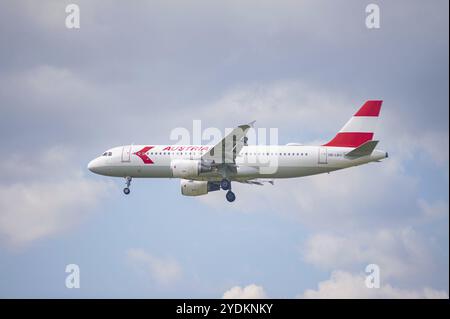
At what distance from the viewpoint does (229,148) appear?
3393 inches

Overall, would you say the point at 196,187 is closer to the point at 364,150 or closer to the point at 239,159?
the point at 239,159

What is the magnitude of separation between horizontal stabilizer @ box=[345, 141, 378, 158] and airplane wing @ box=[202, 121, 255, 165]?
10254 mm

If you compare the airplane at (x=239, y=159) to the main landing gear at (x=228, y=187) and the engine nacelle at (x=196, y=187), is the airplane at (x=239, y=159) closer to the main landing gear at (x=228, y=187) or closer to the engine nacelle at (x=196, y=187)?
the main landing gear at (x=228, y=187)

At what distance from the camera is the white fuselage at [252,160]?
87688 millimetres

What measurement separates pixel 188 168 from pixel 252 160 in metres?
6.64

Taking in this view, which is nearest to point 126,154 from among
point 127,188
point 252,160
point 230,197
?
point 127,188

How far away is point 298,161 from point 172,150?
40.3 ft

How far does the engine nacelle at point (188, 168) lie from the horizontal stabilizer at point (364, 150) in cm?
1358

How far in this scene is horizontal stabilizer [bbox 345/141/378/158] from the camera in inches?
3342

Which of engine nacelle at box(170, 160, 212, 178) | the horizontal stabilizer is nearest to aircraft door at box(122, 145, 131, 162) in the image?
engine nacelle at box(170, 160, 212, 178)

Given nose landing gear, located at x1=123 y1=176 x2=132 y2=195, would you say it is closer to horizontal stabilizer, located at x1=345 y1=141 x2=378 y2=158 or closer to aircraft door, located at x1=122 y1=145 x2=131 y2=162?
aircraft door, located at x1=122 y1=145 x2=131 y2=162
